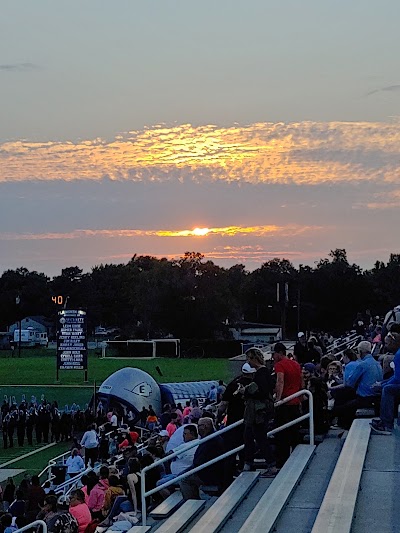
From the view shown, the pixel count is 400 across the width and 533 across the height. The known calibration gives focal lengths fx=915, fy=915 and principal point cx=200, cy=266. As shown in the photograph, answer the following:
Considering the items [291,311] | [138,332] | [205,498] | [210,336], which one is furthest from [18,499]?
[138,332]

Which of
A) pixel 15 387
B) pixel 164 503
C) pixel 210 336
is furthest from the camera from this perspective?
pixel 210 336

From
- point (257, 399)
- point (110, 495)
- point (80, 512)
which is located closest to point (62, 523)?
point (80, 512)

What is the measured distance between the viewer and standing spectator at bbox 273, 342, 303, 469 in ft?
33.5

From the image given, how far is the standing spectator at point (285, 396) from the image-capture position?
1020 cm

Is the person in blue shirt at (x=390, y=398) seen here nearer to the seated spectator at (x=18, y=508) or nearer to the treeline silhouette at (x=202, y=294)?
the seated spectator at (x=18, y=508)

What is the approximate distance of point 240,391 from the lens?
962cm

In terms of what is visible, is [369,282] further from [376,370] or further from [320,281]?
[376,370]

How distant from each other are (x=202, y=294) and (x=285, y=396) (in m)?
106

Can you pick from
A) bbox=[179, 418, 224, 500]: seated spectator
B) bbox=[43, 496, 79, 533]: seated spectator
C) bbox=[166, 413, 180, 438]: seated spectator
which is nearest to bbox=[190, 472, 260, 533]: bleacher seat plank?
bbox=[179, 418, 224, 500]: seated spectator

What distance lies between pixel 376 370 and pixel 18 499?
5.52m

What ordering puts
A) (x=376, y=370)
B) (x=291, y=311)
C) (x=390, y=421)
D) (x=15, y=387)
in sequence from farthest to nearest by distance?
(x=291, y=311) → (x=15, y=387) → (x=376, y=370) → (x=390, y=421)

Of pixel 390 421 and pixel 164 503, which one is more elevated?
pixel 390 421

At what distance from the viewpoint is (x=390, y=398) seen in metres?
9.62

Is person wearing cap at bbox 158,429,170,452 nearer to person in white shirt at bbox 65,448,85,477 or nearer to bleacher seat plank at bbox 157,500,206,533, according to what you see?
person in white shirt at bbox 65,448,85,477
